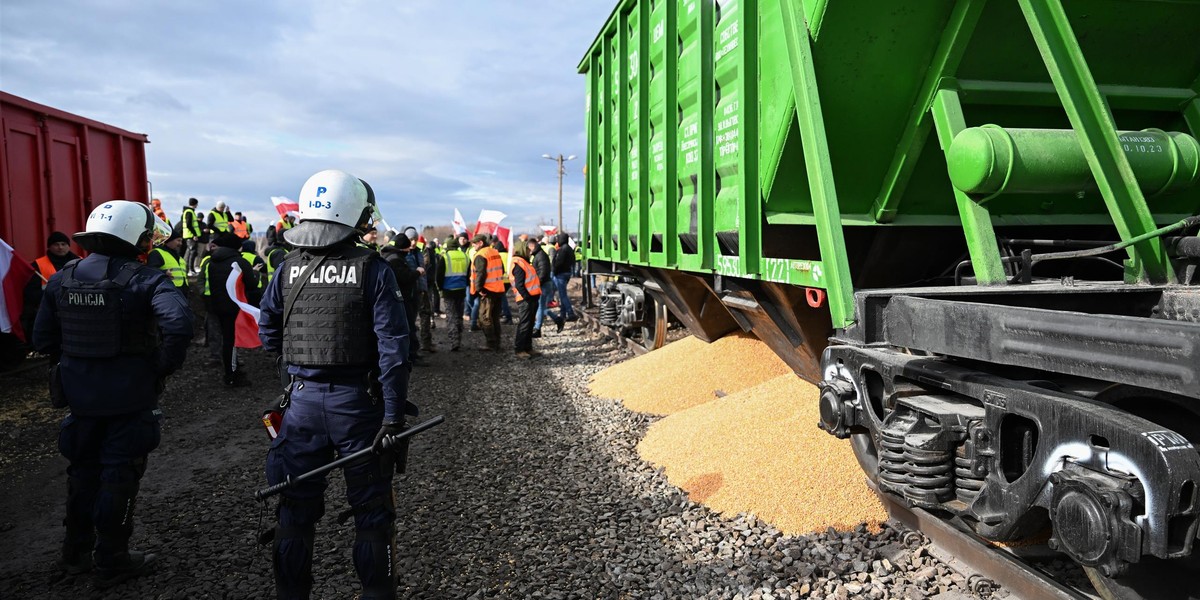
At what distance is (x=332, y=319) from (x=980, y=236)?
Result: 285cm

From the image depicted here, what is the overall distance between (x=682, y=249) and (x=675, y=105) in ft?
4.06

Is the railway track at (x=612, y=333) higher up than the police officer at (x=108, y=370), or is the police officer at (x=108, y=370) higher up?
the police officer at (x=108, y=370)

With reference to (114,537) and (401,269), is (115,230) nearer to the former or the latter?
(114,537)

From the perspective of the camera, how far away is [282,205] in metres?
13.3

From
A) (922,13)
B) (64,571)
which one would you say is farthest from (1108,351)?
(64,571)

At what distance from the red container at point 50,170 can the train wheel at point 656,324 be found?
7.34m

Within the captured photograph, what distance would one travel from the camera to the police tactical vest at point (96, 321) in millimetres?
3615

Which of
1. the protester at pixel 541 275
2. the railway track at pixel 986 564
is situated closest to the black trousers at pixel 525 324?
the protester at pixel 541 275

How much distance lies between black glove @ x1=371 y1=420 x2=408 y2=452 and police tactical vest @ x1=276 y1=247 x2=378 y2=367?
1.03 feet

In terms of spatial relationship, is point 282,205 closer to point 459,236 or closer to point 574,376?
point 459,236

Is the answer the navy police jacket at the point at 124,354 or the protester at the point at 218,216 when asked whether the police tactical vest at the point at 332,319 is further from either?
the protester at the point at 218,216

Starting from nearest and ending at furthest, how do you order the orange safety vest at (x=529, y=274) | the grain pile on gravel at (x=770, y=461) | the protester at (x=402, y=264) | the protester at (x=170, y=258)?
the grain pile on gravel at (x=770, y=461), the protester at (x=170, y=258), the protester at (x=402, y=264), the orange safety vest at (x=529, y=274)

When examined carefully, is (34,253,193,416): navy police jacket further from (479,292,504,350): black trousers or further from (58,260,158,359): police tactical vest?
(479,292,504,350): black trousers

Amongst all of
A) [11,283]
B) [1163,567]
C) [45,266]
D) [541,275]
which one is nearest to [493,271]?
[541,275]
